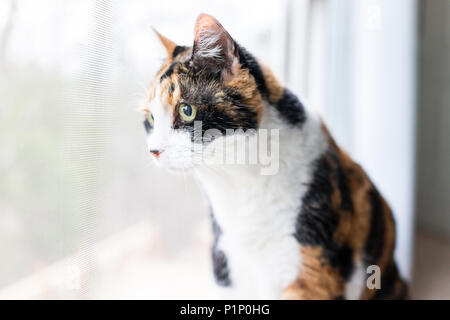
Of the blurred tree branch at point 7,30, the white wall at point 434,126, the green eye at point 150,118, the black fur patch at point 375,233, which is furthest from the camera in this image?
the white wall at point 434,126

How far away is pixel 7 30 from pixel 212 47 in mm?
288

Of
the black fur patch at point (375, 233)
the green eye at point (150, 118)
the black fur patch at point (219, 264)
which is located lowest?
the black fur patch at point (219, 264)

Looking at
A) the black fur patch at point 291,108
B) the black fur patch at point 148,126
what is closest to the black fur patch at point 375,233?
the black fur patch at point 291,108

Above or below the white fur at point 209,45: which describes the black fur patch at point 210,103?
below

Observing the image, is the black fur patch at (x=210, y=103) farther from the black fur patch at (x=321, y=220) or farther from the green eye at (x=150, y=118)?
the black fur patch at (x=321, y=220)

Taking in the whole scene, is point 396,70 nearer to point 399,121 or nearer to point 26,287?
point 399,121

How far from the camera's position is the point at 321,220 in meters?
0.62

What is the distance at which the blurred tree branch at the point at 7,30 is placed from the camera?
49 cm

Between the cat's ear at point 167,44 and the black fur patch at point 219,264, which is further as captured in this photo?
the black fur patch at point 219,264

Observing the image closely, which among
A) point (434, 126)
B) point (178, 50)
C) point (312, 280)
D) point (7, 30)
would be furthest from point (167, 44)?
point (434, 126)

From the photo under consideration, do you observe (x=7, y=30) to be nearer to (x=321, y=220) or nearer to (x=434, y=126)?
(x=321, y=220)

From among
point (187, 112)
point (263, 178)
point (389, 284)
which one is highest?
point (187, 112)
